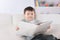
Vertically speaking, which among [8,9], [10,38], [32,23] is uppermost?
[8,9]

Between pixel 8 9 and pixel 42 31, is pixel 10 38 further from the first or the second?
pixel 8 9

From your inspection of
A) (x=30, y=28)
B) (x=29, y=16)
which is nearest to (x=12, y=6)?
(x=29, y=16)

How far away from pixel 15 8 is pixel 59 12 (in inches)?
29.1

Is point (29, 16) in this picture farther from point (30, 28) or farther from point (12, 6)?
point (12, 6)

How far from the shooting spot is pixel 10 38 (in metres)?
1.49

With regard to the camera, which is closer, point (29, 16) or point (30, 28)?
point (30, 28)

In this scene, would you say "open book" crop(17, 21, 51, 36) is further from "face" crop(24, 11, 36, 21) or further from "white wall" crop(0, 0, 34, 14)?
"white wall" crop(0, 0, 34, 14)

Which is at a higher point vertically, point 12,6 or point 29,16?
point 12,6

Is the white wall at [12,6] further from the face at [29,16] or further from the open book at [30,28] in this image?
the open book at [30,28]

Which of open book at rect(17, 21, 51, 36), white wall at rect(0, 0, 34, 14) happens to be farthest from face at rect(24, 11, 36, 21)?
white wall at rect(0, 0, 34, 14)

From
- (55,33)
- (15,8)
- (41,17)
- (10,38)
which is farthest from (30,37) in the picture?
(15,8)

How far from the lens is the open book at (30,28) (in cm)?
147

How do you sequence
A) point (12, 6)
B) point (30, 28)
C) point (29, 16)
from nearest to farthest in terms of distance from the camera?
point (30, 28)
point (29, 16)
point (12, 6)

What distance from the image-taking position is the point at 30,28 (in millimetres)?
1483
